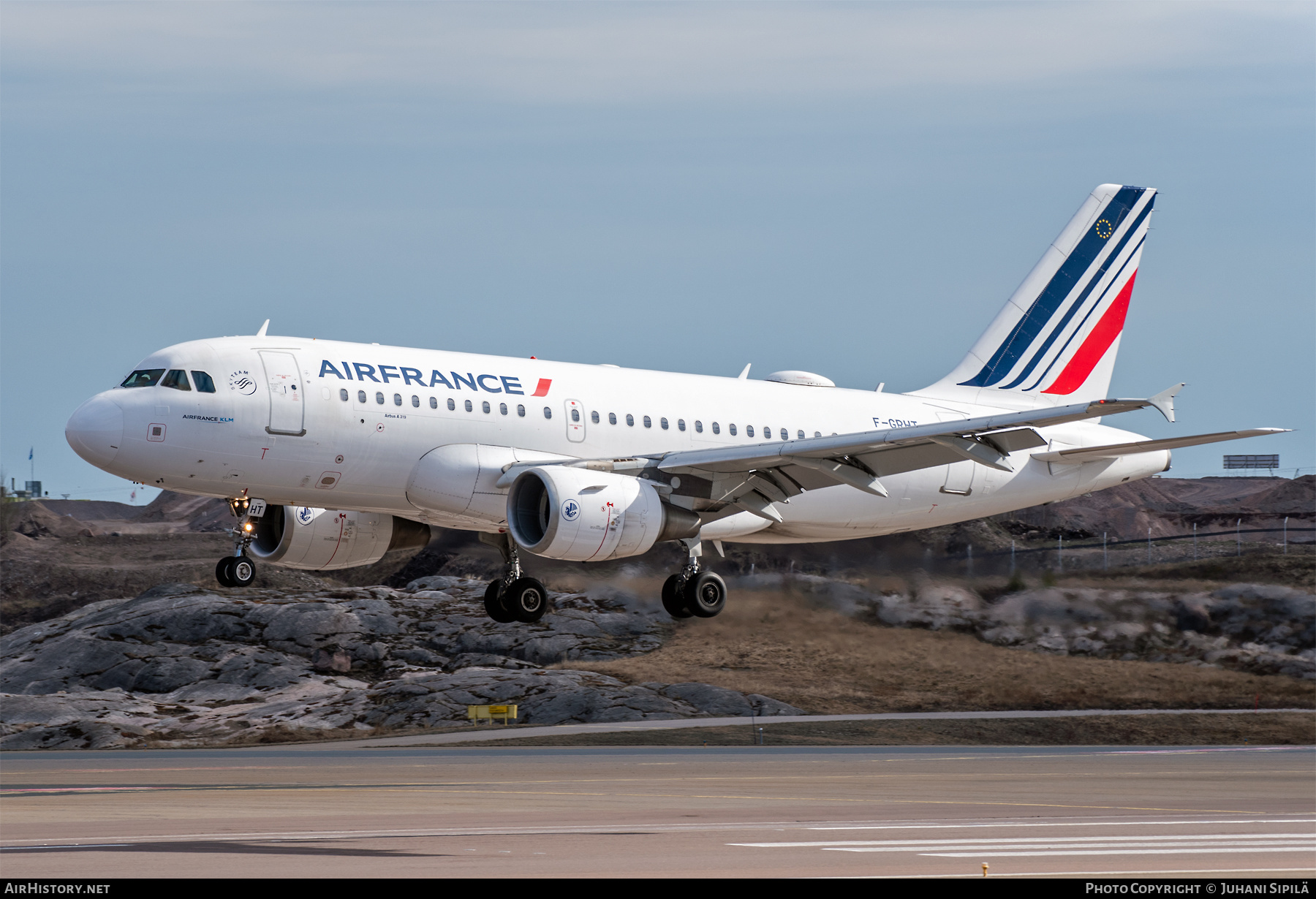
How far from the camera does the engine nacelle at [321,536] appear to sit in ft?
135

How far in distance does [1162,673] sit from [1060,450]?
46.5 feet

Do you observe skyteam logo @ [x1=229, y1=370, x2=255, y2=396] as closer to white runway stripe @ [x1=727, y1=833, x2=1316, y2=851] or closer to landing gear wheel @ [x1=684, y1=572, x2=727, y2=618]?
landing gear wheel @ [x1=684, y1=572, x2=727, y2=618]

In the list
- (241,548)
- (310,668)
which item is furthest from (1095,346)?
(310,668)

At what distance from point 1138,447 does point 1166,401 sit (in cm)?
712

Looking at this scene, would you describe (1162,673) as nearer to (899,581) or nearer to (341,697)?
(899,581)

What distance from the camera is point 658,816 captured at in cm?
2731

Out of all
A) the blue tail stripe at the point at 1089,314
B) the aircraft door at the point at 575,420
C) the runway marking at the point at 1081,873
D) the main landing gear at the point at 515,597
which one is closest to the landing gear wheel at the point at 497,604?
the main landing gear at the point at 515,597

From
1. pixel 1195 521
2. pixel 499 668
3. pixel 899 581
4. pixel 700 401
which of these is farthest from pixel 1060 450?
pixel 1195 521

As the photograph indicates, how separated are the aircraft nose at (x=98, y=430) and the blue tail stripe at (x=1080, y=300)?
77.1 ft

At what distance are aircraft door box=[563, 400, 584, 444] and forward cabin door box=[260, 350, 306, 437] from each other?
595 cm

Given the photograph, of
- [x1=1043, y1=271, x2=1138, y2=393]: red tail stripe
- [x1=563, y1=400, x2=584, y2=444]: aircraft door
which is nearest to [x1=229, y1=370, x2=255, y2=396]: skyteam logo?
[x1=563, y1=400, x2=584, y2=444]: aircraft door

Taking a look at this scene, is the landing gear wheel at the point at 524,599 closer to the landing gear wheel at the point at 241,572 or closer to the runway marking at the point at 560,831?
the landing gear wheel at the point at 241,572

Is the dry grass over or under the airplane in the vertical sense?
under

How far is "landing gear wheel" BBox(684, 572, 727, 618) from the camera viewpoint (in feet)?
129
